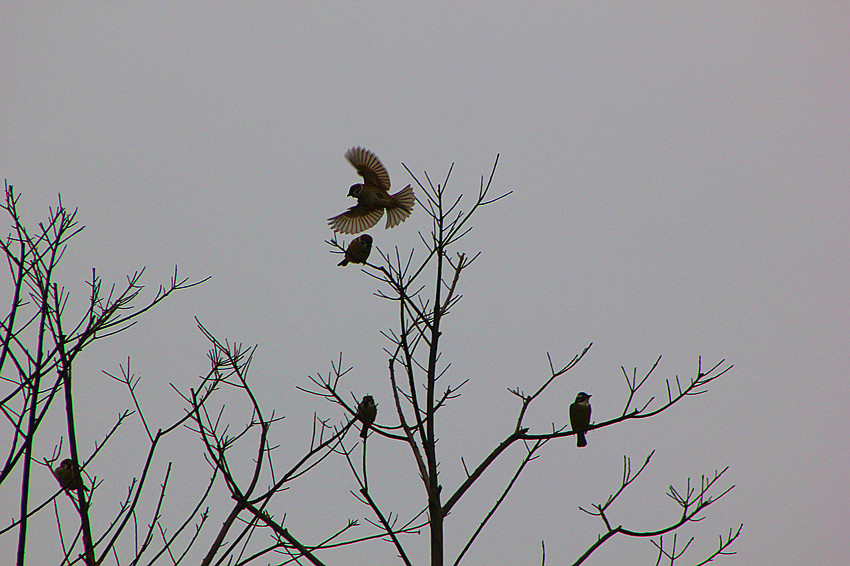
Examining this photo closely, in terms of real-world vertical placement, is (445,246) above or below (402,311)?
above

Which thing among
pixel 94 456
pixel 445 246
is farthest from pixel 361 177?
pixel 94 456

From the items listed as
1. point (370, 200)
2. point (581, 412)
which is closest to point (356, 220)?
point (370, 200)

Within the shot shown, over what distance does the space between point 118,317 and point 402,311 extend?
136cm

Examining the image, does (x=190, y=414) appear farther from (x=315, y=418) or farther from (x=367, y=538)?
(x=367, y=538)

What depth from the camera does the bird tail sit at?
273 inches

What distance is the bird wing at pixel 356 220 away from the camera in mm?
6953

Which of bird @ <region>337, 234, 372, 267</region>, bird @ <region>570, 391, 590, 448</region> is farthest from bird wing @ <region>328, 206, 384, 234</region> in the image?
bird @ <region>570, 391, 590, 448</region>

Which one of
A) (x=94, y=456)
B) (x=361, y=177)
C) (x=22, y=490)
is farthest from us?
(x=361, y=177)

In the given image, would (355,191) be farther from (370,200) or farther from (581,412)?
(581,412)

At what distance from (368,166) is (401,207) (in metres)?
0.53

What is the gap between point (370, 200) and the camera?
6.88 m

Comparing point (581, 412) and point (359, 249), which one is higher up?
point (359, 249)

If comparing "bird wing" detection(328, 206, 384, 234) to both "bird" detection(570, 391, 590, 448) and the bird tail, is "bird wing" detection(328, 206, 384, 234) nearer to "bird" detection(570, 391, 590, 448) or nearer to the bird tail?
the bird tail

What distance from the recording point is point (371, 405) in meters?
6.39
